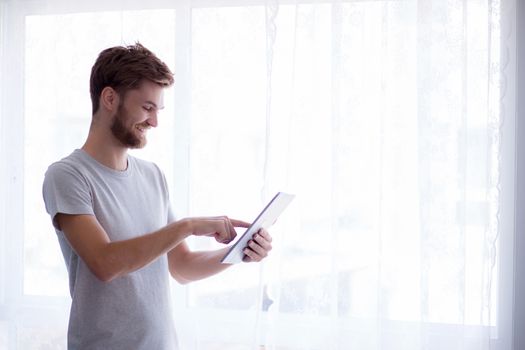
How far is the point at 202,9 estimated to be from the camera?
233cm

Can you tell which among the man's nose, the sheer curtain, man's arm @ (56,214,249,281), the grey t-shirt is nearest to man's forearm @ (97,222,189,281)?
man's arm @ (56,214,249,281)

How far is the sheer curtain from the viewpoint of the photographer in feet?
6.93

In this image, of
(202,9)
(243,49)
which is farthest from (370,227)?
(202,9)

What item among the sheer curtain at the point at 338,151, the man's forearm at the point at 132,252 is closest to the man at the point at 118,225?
the man's forearm at the point at 132,252

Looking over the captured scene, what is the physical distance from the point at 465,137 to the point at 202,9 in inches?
42.3

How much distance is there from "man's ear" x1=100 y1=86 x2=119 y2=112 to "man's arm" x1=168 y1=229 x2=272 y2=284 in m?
0.44

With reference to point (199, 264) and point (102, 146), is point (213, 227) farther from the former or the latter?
point (102, 146)

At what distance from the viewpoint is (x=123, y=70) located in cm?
153

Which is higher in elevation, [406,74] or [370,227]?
[406,74]

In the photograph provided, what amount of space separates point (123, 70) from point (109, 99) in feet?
0.26

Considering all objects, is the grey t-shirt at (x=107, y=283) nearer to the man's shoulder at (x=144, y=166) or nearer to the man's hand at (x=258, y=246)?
the man's shoulder at (x=144, y=166)

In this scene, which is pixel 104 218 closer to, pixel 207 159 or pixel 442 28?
pixel 207 159

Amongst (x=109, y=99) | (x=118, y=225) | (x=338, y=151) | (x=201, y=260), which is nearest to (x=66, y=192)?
(x=118, y=225)

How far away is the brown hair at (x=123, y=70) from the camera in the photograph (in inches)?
60.1
